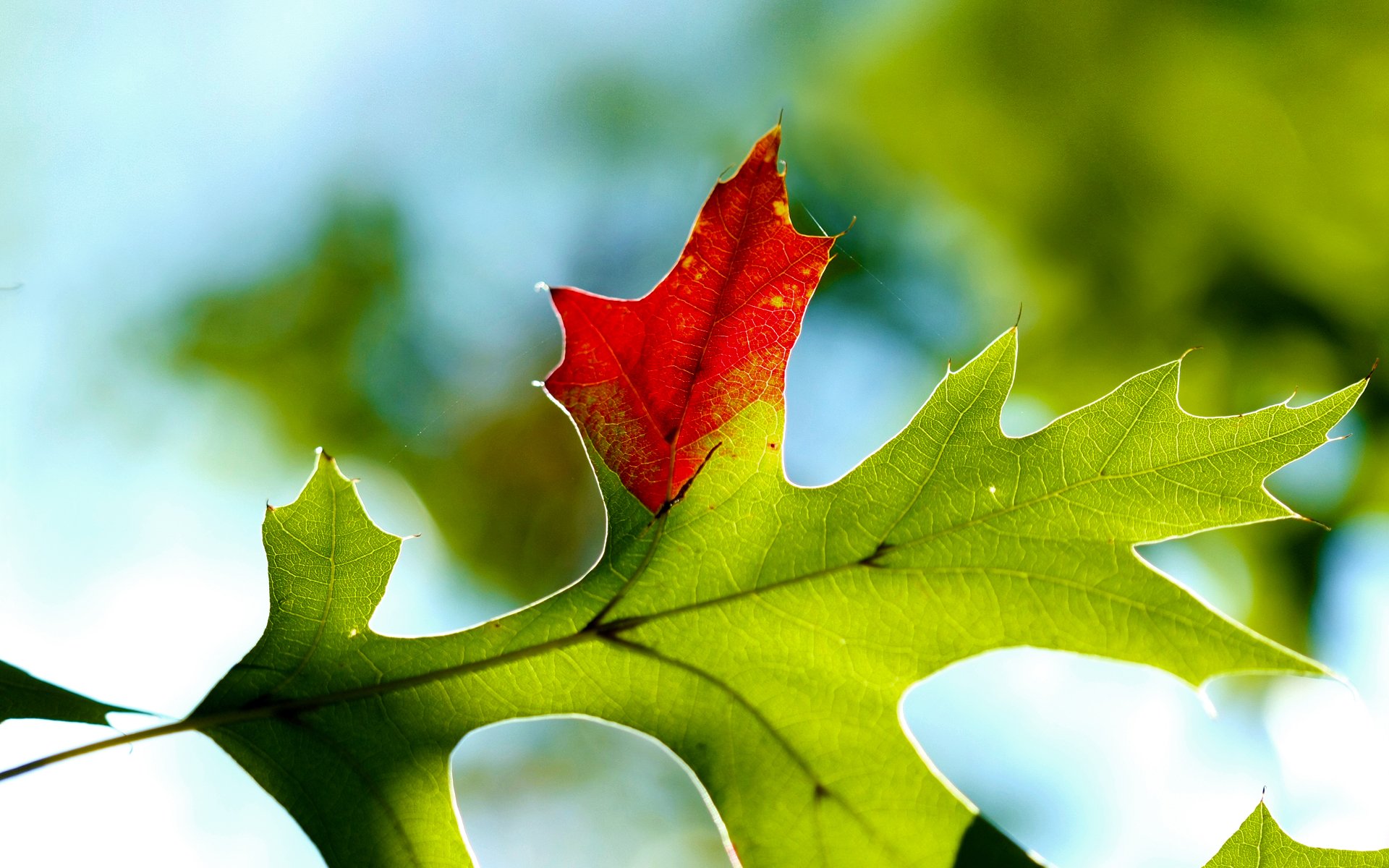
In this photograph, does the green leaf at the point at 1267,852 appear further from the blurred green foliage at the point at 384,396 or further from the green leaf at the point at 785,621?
the blurred green foliage at the point at 384,396

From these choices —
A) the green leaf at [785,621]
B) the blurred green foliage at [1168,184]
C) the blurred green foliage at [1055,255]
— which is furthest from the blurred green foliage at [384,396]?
the green leaf at [785,621]

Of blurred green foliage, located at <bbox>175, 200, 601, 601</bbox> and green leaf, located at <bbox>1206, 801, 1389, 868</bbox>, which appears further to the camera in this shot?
blurred green foliage, located at <bbox>175, 200, 601, 601</bbox>

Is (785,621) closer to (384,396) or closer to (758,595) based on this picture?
(758,595)

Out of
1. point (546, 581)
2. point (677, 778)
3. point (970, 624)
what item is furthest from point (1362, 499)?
point (970, 624)


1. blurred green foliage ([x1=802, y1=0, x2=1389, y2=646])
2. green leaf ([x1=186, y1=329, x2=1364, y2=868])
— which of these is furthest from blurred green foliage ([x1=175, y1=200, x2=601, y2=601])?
green leaf ([x1=186, y1=329, x2=1364, y2=868])

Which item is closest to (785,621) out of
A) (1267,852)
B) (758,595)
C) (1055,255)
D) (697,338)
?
(758,595)

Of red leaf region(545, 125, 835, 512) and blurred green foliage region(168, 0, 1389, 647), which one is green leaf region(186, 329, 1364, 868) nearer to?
red leaf region(545, 125, 835, 512)
